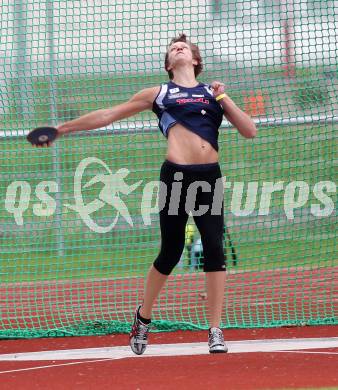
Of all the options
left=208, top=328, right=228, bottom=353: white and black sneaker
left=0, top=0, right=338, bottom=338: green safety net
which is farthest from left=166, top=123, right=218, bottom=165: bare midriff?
left=0, top=0, right=338, bottom=338: green safety net

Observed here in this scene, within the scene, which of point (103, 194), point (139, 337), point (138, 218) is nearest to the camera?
point (139, 337)

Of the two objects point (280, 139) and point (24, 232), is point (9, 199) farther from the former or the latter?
point (280, 139)

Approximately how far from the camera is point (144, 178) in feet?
36.3

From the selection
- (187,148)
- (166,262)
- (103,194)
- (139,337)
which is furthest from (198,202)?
(103,194)

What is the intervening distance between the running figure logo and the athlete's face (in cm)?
424

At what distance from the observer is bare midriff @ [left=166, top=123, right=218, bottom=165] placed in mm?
6172

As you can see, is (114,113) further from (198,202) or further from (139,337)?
(139,337)

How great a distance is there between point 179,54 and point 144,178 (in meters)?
4.81

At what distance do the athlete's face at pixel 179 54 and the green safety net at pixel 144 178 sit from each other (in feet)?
8.17

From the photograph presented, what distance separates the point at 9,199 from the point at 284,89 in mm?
3399

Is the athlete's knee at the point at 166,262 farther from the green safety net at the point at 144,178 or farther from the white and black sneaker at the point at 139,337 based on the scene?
the green safety net at the point at 144,178

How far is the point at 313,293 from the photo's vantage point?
9336mm

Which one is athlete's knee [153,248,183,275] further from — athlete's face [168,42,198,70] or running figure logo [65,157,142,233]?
running figure logo [65,157,142,233]

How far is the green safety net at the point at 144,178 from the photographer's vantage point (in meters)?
8.94
